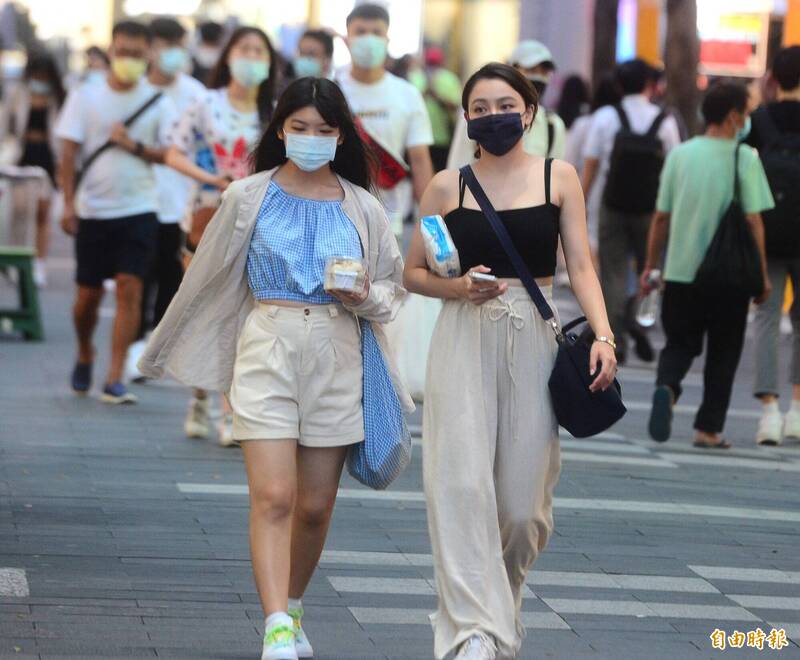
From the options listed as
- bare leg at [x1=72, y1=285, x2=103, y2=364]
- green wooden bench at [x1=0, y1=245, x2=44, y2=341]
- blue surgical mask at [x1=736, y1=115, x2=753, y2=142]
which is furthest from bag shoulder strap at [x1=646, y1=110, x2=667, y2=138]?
green wooden bench at [x1=0, y1=245, x2=44, y2=341]

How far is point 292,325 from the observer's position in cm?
533

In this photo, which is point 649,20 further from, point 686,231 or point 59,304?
point 686,231

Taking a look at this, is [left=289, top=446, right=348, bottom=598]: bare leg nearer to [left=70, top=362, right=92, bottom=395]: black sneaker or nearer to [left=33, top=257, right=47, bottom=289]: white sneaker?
[left=70, top=362, right=92, bottom=395]: black sneaker

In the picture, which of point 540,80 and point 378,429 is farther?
point 540,80

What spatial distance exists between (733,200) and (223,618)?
4606 millimetres

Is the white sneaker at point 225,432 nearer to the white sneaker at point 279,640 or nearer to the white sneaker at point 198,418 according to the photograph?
the white sneaker at point 198,418

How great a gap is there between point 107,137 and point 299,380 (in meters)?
5.64

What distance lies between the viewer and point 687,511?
800cm

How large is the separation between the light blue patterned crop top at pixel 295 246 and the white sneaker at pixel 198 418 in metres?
3.89

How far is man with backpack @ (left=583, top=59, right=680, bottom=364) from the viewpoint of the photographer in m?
12.6

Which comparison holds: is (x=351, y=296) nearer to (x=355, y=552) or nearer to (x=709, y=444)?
(x=355, y=552)

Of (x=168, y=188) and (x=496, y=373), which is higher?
(x=496, y=373)

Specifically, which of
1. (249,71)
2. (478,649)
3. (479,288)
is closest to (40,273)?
(249,71)

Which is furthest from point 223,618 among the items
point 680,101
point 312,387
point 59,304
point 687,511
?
point 680,101
